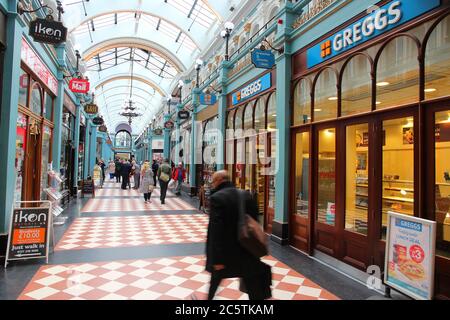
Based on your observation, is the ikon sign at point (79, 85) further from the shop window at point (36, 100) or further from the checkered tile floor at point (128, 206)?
the checkered tile floor at point (128, 206)

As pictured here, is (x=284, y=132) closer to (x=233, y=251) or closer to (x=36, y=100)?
(x=233, y=251)

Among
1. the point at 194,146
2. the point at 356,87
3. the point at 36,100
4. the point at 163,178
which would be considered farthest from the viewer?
the point at 194,146

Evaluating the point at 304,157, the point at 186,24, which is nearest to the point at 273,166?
the point at 304,157

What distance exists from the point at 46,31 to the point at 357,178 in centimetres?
563

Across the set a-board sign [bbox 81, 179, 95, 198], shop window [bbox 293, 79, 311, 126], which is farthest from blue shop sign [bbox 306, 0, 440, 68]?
a-board sign [bbox 81, 179, 95, 198]

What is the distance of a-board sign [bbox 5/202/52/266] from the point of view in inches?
179


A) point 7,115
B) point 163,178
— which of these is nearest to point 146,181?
point 163,178

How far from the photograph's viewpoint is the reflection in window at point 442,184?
11.0ft

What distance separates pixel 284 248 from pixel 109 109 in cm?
4228

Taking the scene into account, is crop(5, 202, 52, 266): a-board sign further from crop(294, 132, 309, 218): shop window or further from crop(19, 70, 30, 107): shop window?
crop(294, 132, 309, 218): shop window

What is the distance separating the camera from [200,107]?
13.2m

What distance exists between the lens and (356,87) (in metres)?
4.74

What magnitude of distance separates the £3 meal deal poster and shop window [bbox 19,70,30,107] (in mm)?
2159
